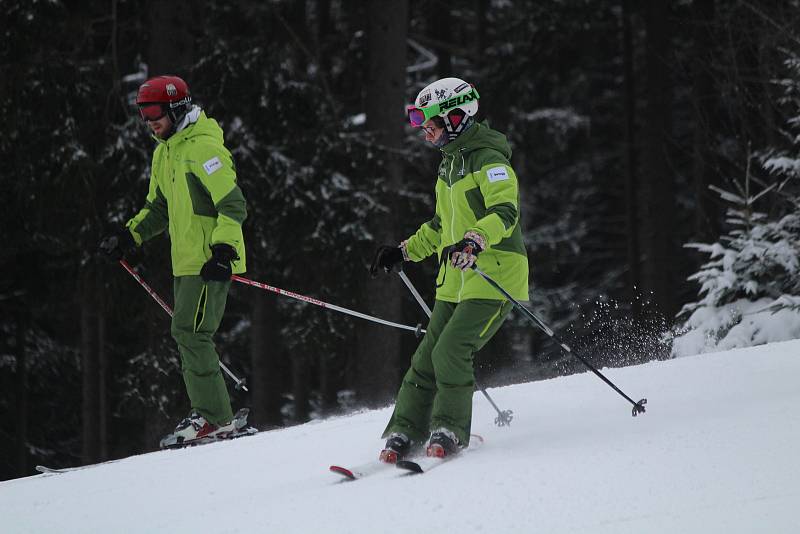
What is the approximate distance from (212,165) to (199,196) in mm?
235

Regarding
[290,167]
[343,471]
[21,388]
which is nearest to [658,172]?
[290,167]

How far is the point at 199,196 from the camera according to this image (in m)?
6.06

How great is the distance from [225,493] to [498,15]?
20330 millimetres

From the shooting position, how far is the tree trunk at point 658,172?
16.8 metres

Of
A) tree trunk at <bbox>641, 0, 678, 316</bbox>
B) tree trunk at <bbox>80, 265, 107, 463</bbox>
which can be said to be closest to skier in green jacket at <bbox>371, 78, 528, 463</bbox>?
tree trunk at <bbox>80, 265, 107, 463</bbox>

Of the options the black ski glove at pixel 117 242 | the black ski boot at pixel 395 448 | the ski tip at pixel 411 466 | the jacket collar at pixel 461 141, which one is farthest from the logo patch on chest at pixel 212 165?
the ski tip at pixel 411 466

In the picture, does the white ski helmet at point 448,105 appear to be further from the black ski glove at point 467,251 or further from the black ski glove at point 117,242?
the black ski glove at point 117,242

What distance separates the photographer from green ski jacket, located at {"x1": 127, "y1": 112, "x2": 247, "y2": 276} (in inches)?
233

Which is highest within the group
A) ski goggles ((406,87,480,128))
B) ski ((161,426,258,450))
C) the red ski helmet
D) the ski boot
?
the red ski helmet

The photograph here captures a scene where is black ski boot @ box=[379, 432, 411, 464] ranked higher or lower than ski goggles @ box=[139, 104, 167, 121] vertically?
lower

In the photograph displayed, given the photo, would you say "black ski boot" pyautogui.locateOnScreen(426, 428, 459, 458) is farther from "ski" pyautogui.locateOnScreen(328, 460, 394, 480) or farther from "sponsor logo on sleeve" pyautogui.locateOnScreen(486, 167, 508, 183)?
"sponsor logo on sleeve" pyautogui.locateOnScreen(486, 167, 508, 183)

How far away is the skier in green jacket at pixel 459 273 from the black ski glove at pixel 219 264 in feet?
4.22

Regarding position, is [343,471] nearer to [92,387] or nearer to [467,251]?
[467,251]

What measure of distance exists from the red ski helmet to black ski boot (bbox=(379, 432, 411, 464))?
2583 millimetres
